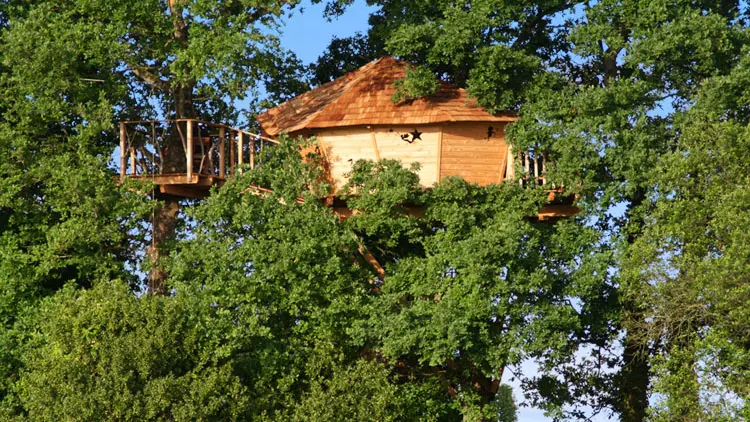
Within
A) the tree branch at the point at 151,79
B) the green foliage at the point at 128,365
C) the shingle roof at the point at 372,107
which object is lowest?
the green foliage at the point at 128,365

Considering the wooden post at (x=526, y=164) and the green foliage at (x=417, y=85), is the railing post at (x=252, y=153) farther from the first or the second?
the wooden post at (x=526, y=164)

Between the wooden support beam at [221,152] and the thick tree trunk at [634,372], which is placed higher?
the wooden support beam at [221,152]

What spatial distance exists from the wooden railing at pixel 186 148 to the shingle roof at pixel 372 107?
3.08 feet

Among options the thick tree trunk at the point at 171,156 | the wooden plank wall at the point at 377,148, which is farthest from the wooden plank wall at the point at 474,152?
the thick tree trunk at the point at 171,156

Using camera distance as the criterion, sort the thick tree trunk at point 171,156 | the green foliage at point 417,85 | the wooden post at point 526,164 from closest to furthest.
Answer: the wooden post at point 526,164, the green foliage at point 417,85, the thick tree trunk at point 171,156

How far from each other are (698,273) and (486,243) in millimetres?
4673

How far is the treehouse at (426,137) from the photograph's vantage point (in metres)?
34.3

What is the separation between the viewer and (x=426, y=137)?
34562 millimetres

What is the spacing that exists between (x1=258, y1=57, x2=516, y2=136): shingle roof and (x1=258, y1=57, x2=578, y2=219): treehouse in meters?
0.02

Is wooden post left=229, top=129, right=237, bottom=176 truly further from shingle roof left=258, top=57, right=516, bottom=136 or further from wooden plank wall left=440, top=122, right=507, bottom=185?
wooden plank wall left=440, top=122, right=507, bottom=185

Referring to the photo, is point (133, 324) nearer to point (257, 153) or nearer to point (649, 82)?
point (257, 153)

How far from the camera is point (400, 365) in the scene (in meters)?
33.5

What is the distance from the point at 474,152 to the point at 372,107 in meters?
2.81

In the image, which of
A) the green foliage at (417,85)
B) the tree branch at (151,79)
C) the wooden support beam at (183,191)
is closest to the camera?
the green foliage at (417,85)
